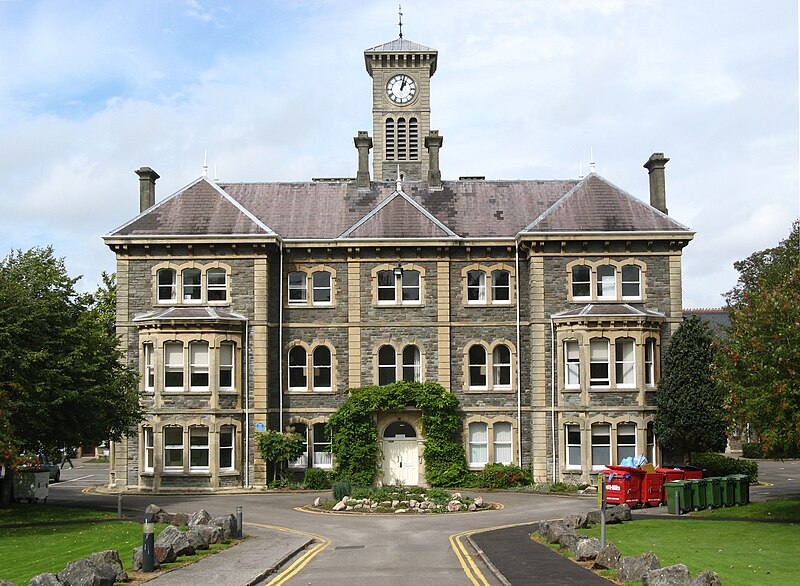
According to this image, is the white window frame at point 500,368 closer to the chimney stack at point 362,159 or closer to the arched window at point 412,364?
the arched window at point 412,364

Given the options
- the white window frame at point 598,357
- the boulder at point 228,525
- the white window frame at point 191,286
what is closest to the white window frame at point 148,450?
the white window frame at point 191,286

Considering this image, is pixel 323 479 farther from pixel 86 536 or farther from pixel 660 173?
pixel 660 173

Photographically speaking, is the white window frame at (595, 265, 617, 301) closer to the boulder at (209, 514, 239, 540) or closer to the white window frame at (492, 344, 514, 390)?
the white window frame at (492, 344, 514, 390)

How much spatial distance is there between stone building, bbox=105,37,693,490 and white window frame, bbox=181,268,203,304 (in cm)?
6

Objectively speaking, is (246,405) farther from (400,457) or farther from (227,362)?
(400,457)

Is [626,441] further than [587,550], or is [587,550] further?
[626,441]

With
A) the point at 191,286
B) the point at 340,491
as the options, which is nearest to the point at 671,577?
the point at 340,491

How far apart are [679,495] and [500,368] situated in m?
12.6

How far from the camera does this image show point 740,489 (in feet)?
104

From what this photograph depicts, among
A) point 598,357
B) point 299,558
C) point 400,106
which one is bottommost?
point 299,558

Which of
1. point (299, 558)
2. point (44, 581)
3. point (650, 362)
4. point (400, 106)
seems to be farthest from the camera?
point (400, 106)

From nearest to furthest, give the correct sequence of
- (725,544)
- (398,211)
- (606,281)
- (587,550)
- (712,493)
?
(587,550) → (725,544) → (712,493) → (606,281) → (398,211)

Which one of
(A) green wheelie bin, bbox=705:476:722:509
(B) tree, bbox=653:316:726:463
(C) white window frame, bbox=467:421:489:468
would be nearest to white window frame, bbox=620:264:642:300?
(B) tree, bbox=653:316:726:463

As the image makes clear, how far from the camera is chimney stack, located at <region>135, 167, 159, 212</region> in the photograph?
141 feet
